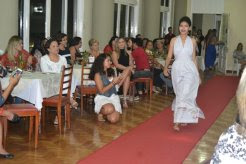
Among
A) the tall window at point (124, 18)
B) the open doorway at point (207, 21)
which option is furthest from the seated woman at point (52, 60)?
the open doorway at point (207, 21)

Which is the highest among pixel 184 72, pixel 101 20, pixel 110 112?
pixel 101 20

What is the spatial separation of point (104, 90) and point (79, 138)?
117 centimetres

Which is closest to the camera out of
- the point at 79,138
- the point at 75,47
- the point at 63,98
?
the point at 79,138

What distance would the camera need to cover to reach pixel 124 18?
533 inches

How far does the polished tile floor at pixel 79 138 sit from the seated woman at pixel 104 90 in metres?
0.15

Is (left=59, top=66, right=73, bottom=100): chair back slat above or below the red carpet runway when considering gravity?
above

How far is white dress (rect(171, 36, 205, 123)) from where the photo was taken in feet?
19.5

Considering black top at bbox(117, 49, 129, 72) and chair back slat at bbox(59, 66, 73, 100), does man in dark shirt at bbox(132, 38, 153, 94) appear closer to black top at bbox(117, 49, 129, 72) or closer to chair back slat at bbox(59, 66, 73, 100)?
black top at bbox(117, 49, 129, 72)

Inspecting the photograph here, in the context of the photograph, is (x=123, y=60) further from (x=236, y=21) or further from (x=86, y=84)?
(x=236, y=21)

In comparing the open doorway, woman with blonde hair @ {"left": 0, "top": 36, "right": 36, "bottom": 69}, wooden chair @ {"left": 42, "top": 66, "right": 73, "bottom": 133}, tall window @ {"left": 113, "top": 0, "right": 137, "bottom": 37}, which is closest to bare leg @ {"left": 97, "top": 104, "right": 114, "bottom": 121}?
wooden chair @ {"left": 42, "top": 66, "right": 73, "bottom": 133}

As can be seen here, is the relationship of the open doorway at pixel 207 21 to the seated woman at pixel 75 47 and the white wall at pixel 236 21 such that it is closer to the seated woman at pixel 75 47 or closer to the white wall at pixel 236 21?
the white wall at pixel 236 21

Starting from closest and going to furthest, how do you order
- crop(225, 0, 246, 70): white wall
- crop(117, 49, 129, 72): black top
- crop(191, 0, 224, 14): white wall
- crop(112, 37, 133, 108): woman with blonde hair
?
crop(112, 37, 133, 108): woman with blonde hair
crop(117, 49, 129, 72): black top
crop(225, 0, 246, 70): white wall
crop(191, 0, 224, 14): white wall

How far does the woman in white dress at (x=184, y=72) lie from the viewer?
19.4ft

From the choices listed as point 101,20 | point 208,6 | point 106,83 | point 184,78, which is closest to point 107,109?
point 106,83
